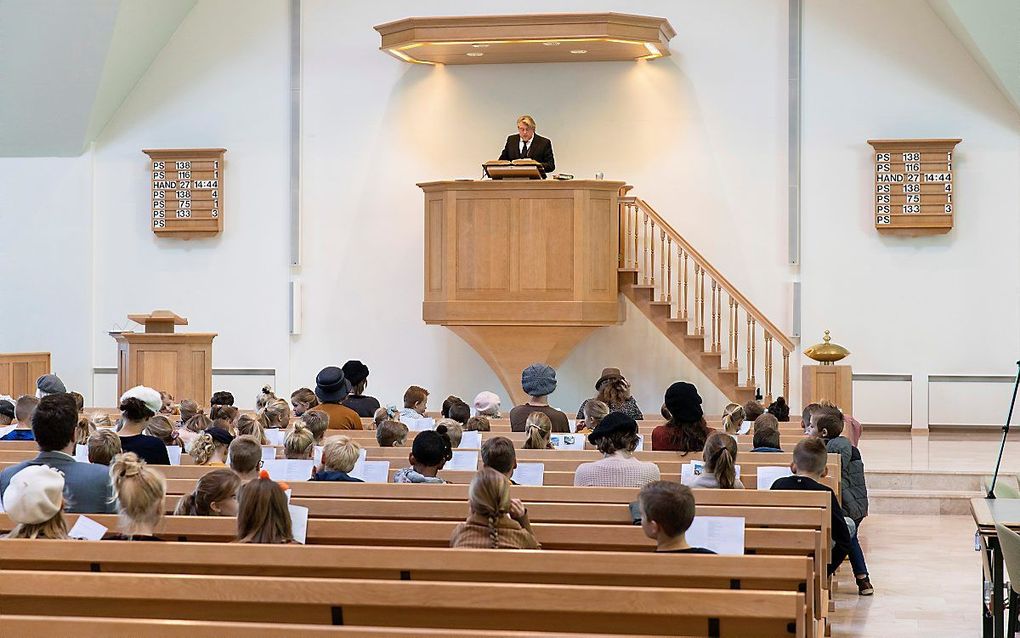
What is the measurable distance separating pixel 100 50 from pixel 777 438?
8.97 m

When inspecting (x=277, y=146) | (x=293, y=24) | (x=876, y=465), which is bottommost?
(x=876, y=465)

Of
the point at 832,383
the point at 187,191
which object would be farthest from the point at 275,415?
the point at 187,191

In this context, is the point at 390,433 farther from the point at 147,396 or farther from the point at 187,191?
the point at 187,191

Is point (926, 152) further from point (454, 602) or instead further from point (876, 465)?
point (454, 602)

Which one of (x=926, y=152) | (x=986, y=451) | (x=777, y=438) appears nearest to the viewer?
(x=777, y=438)

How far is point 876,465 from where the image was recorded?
413 inches

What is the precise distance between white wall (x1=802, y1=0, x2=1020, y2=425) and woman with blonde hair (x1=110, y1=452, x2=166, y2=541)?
32.4 feet

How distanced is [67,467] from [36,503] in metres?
1.00

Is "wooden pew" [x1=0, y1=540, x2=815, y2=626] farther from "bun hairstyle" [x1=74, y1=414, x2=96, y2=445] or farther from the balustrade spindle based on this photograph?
the balustrade spindle

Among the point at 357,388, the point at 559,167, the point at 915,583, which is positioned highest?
the point at 559,167

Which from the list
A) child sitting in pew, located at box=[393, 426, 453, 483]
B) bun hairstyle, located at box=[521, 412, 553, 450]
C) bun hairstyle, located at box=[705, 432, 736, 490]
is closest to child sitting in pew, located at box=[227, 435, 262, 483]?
child sitting in pew, located at box=[393, 426, 453, 483]

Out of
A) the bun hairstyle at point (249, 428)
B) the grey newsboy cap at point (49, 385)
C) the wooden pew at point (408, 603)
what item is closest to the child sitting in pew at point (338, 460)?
the bun hairstyle at point (249, 428)

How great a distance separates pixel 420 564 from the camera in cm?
379

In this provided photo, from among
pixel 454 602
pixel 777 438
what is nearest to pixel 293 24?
pixel 777 438
